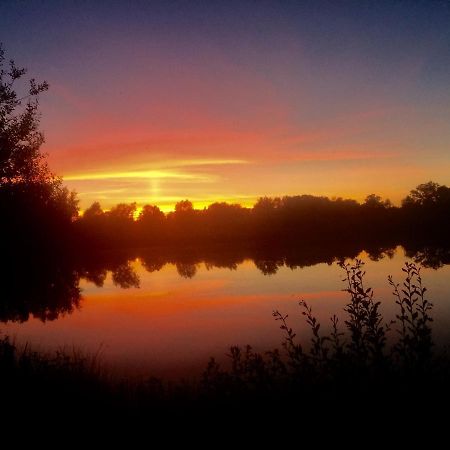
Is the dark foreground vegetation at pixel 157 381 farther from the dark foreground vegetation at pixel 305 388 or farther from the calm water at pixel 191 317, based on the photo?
the calm water at pixel 191 317

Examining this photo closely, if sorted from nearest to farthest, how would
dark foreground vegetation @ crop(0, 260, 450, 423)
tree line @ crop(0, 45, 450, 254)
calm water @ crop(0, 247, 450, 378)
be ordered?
dark foreground vegetation @ crop(0, 260, 450, 423)
calm water @ crop(0, 247, 450, 378)
tree line @ crop(0, 45, 450, 254)

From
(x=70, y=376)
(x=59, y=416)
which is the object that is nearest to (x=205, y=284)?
(x=70, y=376)

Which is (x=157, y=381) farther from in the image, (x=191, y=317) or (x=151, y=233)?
(x=151, y=233)

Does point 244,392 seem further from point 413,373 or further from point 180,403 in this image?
point 413,373

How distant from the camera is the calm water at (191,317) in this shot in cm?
1922

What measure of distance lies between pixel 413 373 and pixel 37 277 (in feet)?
170

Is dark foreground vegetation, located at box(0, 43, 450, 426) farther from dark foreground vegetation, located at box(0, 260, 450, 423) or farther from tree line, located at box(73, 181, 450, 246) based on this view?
tree line, located at box(73, 181, 450, 246)

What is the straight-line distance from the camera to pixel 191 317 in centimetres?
2819

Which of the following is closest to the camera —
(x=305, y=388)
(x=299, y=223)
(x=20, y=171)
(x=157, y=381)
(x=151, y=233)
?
(x=305, y=388)

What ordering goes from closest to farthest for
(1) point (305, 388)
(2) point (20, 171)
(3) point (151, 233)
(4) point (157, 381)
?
(1) point (305, 388) < (4) point (157, 381) < (2) point (20, 171) < (3) point (151, 233)

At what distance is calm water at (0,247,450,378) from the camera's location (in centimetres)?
1922

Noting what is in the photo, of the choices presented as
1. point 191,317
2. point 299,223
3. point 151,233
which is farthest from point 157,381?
point 151,233

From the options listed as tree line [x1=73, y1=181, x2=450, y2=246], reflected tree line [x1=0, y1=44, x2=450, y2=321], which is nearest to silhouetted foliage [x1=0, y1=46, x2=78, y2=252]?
reflected tree line [x1=0, y1=44, x2=450, y2=321]

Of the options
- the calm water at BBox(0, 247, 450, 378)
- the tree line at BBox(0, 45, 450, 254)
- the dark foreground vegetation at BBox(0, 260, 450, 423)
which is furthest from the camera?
the tree line at BBox(0, 45, 450, 254)
